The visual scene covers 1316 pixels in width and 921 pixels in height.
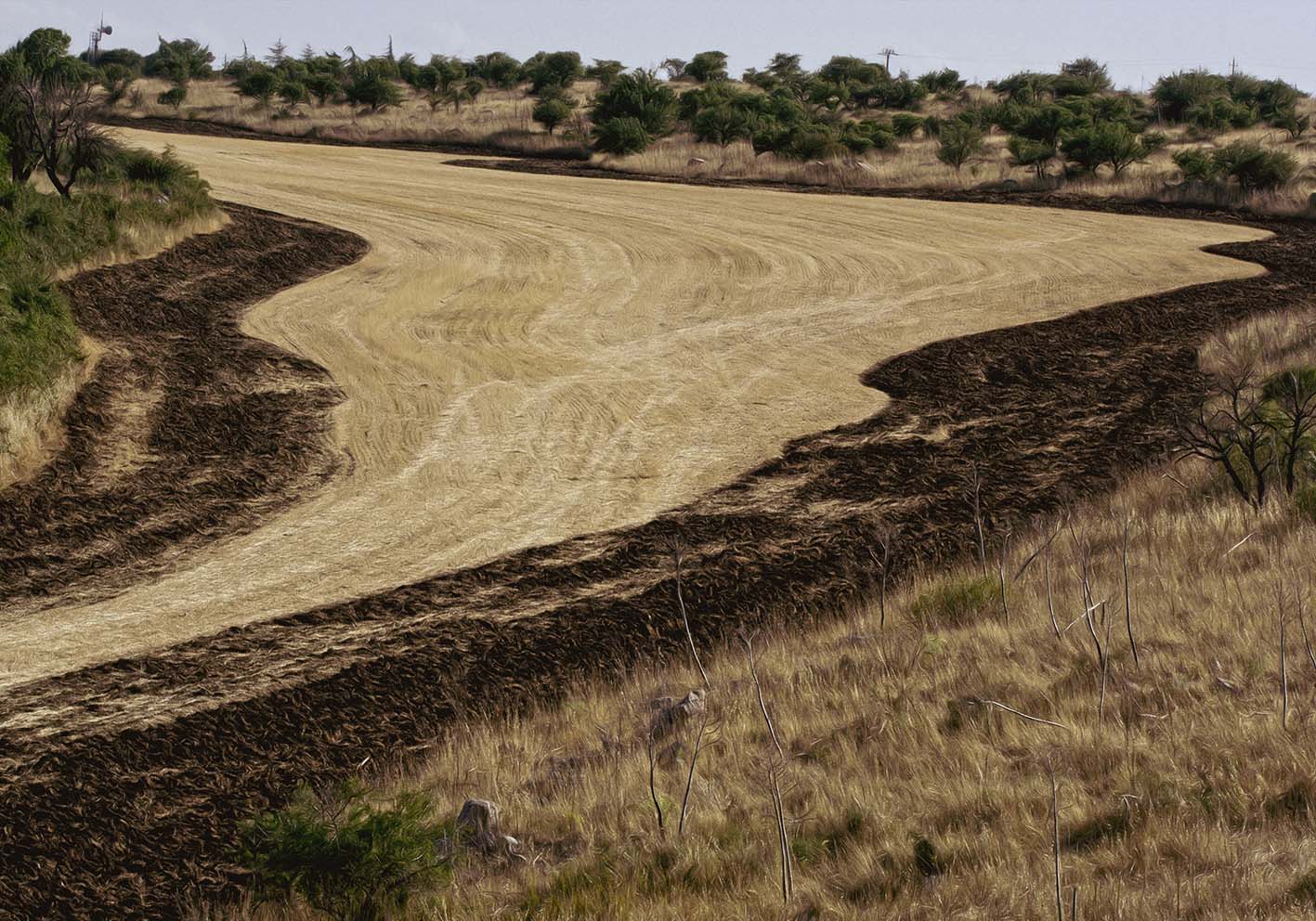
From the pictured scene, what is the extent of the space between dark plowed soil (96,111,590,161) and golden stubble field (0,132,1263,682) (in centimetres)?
797

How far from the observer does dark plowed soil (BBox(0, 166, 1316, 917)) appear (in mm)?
7277

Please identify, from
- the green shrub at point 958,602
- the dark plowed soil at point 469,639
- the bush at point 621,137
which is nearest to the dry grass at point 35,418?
the dark plowed soil at point 469,639

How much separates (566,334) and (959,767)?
1444cm

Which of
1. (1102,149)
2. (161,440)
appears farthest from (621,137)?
(161,440)

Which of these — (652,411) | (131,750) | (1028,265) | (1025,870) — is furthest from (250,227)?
(1025,870)

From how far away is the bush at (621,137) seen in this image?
144 ft

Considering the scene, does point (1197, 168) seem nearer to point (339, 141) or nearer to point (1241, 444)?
point (1241, 444)

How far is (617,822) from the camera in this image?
6809 mm

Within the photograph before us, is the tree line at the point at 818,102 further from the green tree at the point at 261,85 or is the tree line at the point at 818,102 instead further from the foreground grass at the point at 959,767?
the foreground grass at the point at 959,767

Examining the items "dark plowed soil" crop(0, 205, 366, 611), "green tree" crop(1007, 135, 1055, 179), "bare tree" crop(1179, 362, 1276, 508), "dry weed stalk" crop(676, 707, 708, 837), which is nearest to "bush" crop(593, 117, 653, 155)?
"green tree" crop(1007, 135, 1055, 179)

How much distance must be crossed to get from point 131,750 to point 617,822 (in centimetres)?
350

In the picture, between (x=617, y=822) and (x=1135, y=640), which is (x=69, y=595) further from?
(x=1135, y=640)

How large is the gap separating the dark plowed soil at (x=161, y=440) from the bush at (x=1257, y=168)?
88.5 ft

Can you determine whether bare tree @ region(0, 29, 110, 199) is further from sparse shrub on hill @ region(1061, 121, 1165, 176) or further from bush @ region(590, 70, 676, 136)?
sparse shrub on hill @ region(1061, 121, 1165, 176)
